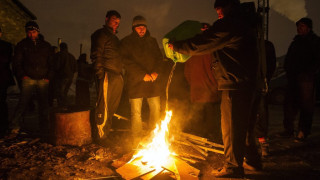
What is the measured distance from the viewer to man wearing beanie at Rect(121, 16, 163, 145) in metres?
4.42

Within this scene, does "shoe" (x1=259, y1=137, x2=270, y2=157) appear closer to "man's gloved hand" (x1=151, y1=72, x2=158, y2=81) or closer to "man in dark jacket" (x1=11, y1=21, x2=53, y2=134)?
"man's gloved hand" (x1=151, y1=72, x2=158, y2=81)

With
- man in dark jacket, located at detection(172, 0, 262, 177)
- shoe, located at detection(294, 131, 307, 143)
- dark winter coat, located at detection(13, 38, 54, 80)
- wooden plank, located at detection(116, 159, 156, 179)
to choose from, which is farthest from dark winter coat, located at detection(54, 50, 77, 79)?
shoe, located at detection(294, 131, 307, 143)

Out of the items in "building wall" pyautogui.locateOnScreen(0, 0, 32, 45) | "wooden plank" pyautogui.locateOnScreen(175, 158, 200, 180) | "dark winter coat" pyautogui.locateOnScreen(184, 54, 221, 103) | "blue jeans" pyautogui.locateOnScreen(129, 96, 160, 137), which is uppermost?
"building wall" pyautogui.locateOnScreen(0, 0, 32, 45)

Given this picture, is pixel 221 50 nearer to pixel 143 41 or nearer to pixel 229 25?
pixel 229 25

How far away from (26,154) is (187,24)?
11.9ft

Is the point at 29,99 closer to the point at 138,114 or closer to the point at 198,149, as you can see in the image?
the point at 138,114

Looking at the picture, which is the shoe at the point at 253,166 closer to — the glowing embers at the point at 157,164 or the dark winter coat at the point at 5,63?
the glowing embers at the point at 157,164

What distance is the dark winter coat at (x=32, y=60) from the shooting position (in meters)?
4.86

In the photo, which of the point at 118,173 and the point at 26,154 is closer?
the point at 118,173

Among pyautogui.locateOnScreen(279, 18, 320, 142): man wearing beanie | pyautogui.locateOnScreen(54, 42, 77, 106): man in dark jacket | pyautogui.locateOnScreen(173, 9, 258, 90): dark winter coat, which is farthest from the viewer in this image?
pyautogui.locateOnScreen(54, 42, 77, 106): man in dark jacket

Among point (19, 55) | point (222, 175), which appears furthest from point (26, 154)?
point (222, 175)

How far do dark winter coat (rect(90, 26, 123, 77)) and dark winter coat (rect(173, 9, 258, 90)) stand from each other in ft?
6.69

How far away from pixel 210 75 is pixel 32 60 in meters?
3.86

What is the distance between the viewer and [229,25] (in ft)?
9.42
